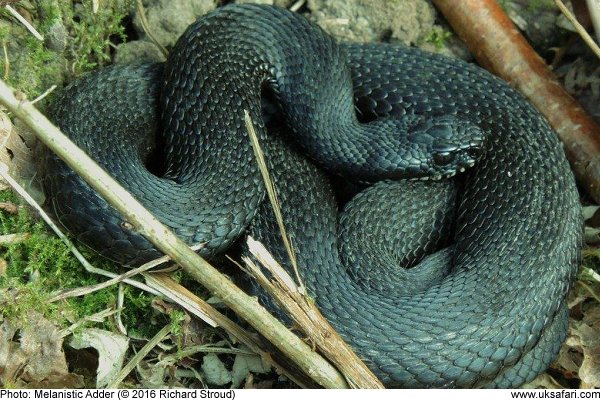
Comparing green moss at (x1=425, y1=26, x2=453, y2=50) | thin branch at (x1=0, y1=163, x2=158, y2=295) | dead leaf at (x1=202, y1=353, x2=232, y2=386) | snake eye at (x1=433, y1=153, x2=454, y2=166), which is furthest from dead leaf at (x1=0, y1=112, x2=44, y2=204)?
green moss at (x1=425, y1=26, x2=453, y2=50)

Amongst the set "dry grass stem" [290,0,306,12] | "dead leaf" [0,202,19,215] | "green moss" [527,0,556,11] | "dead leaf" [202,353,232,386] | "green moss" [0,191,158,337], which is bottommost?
"dead leaf" [202,353,232,386]

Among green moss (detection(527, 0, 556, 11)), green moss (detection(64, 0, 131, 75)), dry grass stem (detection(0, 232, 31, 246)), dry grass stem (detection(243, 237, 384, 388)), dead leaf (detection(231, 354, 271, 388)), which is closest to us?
dry grass stem (detection(243, 237, 384, 388))

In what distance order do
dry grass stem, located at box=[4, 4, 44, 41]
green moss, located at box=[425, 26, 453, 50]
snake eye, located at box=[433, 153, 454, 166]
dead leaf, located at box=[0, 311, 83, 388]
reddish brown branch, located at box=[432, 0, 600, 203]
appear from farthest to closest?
green moss, located at box=[425, 26, 453, 50]
reddish brown branch, located at box=[432, 0, 600, 203]
snake eye, located at box=[433, 153, 454, 166]
dry grass stem, located at box=[4, 4, 44, 41]
dead leaf, located at box=[0, 311, 83, 388]

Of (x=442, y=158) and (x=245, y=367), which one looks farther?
(x=442, y=158)

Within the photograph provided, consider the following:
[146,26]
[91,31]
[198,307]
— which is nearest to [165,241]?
[198,307]

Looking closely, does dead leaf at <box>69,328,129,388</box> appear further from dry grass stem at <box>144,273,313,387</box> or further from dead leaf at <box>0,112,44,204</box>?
dead leaf at <box>0,112,44,204</box>

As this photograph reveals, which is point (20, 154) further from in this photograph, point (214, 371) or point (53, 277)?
point (214, 371)

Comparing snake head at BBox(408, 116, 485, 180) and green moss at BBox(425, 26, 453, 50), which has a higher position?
green moss at BBox(425, 26, 453, 50)

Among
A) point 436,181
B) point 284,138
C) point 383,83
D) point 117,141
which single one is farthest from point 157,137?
Answer: point 436,181
